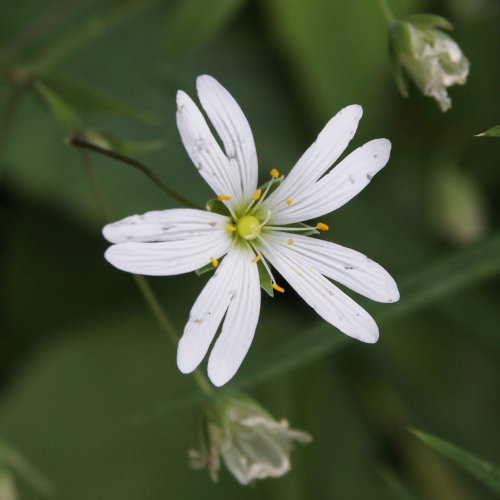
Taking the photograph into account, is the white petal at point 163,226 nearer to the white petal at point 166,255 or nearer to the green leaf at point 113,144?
the white petal at point 166,255

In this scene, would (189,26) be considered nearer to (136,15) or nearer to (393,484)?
(136,15)

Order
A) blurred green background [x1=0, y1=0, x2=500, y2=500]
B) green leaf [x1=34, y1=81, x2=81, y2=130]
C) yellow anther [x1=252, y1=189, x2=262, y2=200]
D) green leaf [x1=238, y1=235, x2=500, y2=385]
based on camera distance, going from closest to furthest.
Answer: yellow anther [x1=252, y1=189, x2=262, y2=200]
green leaf [x1=34, y1=81, x2=81, y2=130]
green leaf [x1=238, y1=235, x2=500, y2=385]
blurred green background [x1=0, y1=0, x2=500, y2=500]

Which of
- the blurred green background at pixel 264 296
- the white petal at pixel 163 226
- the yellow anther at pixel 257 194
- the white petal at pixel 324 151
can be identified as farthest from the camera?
the blurred green background at pixel 264 296

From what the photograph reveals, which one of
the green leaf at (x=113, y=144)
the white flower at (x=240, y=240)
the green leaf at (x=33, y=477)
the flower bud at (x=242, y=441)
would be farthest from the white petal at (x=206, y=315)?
the green leaf at (x=33, y=477)

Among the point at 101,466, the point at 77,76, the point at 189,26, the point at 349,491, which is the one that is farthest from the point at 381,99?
the point at 101,466

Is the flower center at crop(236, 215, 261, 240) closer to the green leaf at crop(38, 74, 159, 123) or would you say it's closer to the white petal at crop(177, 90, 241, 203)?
the white petal at crop(177, 90, 241, 203)

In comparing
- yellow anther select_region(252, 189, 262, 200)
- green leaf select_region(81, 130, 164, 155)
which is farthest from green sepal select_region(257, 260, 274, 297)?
green leaf select_region(81, 130, 164, 155)
